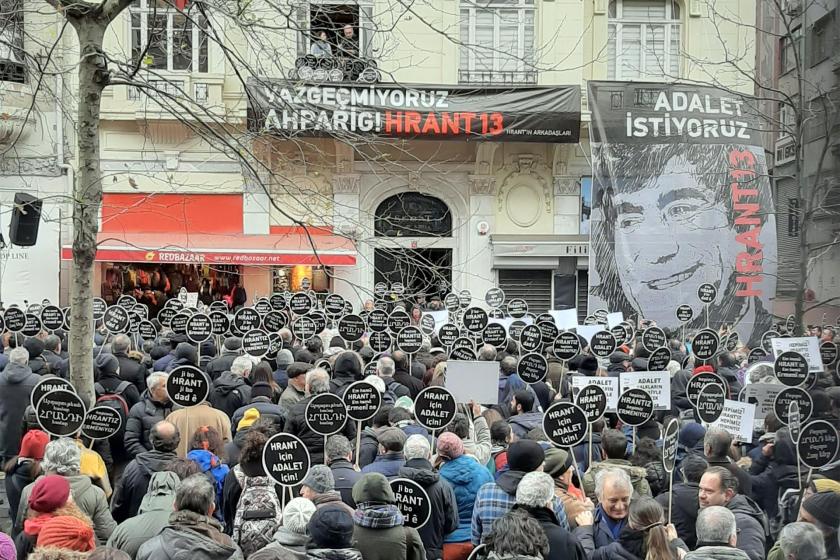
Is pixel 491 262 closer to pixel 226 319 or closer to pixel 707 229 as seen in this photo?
pixel 707 229

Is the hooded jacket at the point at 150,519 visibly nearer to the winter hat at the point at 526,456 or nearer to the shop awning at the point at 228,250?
the winter hat at the point at 526,456

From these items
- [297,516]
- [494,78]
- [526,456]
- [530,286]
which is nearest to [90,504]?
[297,516]

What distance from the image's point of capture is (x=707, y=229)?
73.3ft

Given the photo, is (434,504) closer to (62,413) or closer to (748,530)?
(748,530)

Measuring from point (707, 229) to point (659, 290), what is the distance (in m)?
1.72

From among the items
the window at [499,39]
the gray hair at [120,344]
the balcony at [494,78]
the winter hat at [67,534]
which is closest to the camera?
the winter hat at [67,534]

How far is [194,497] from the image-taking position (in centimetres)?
508

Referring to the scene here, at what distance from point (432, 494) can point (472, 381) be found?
2.96 meters

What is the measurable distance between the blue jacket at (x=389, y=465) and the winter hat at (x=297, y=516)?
1460 millimetres

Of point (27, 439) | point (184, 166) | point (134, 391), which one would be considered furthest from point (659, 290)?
point (27, 439)

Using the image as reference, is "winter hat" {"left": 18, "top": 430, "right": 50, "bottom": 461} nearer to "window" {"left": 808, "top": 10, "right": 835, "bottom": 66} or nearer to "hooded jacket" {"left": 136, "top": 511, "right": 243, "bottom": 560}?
"hooded jacket" {"left": 136, "top": 511, "right": 243, "bottom": 560}

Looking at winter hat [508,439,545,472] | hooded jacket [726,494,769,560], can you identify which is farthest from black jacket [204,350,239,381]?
hooded jacket [726,494,769,560]

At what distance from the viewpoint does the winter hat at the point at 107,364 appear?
1017cm

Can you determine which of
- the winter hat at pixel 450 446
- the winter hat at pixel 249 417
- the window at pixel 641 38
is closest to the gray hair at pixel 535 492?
the winter hat at pixel 450 446
